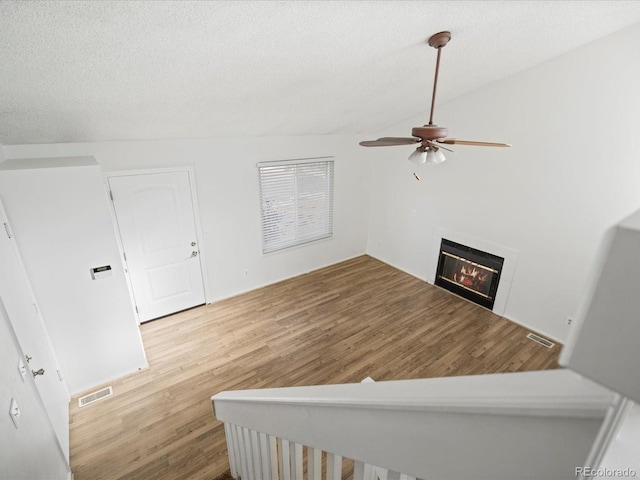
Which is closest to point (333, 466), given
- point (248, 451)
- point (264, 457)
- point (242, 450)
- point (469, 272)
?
point (264, 457)

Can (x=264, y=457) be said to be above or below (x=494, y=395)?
below

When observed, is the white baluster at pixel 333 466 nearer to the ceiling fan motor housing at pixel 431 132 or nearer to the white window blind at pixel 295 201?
the ceiling fan motor housing at pixel 431 132

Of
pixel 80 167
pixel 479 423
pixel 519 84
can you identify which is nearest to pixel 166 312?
pixel 80 167

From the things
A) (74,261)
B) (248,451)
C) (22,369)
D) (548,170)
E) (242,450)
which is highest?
(548,170)

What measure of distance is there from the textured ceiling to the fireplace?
2.48 m

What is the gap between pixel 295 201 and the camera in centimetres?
553

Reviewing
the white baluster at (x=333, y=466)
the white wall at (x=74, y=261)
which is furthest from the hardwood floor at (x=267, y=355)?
the white baluster at (x=333, y=466)

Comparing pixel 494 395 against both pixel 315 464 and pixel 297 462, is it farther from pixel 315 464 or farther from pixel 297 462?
pixel 297 462

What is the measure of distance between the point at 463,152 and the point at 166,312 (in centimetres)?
508

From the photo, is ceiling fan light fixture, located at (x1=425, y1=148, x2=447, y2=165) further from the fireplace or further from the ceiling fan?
the fireplace

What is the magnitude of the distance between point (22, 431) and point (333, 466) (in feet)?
6.42

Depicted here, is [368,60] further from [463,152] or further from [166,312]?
[166,312]

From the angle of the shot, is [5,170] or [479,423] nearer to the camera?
[479,423]

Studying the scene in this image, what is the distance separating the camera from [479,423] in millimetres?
449
